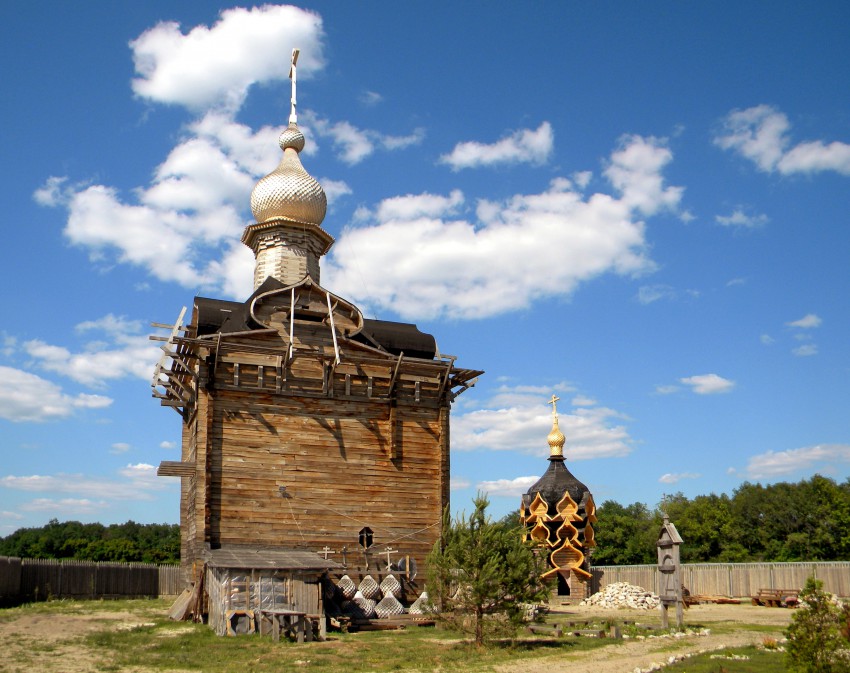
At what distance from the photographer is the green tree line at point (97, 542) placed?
6006 cm

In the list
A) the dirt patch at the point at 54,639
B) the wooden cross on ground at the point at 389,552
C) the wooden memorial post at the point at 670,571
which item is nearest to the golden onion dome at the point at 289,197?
the wooden cross on ground at the point at 389,552

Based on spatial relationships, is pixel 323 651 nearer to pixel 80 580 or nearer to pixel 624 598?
pixel 80 580

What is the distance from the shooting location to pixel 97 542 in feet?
204

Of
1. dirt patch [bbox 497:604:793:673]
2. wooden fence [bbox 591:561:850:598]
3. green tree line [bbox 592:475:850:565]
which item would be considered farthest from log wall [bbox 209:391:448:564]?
green tree line [bbox 592:475:850:565]

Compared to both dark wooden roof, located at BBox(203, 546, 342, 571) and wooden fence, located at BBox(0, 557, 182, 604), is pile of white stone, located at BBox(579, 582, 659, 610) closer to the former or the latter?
dark wooden roof, located at BBox(203, 546, 342, 571)

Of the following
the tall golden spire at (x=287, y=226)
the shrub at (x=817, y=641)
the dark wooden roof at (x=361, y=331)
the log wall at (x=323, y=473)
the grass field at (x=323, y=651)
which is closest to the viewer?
the shrub at (x=817, y=641)

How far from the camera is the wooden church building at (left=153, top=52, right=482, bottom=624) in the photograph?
2467 centimetres

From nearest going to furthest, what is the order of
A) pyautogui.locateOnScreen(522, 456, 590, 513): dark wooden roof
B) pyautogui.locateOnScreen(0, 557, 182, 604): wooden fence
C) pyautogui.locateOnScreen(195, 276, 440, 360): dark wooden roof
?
pyautogui.locateOnScreen(195, 276, 440, 360): dark wooden roof < pyautogui.locateOnScreen(0, 557, 182, 604): wooden fence < pyautogui.locateOnScreen(522, 456, 590, 513): dark wooden roof

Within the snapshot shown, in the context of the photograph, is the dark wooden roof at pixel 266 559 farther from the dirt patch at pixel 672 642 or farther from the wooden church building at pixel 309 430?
the dirt patch at pixel 672 642

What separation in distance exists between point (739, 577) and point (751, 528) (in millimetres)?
23400

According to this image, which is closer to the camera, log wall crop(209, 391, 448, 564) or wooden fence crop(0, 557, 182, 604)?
log wall crop(209, 391, 448, 564)

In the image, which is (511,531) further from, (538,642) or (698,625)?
(698,625)

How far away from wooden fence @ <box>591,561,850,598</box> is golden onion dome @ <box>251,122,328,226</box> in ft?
75.7

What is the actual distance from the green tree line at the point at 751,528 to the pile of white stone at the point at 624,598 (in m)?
16.1
